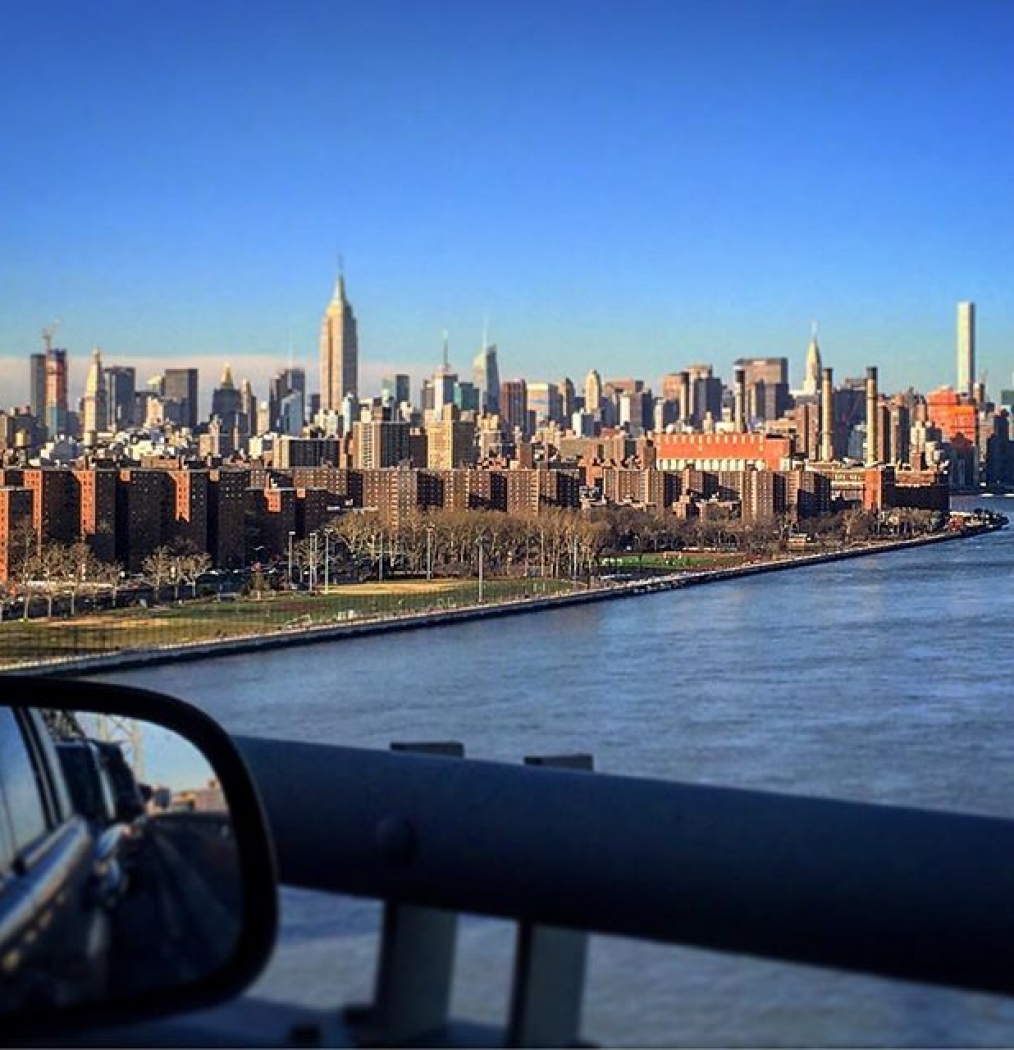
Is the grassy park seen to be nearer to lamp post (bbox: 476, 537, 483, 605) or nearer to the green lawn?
lamp post (bbox: 476, 537, 483, 605)

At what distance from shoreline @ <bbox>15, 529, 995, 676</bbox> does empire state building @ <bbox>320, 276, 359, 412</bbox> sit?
26.2 m

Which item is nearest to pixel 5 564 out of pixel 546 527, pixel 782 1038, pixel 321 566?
pixel 321 566

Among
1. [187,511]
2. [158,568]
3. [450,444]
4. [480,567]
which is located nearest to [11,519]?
[158,568]

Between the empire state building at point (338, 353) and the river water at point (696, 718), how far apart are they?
29890mm

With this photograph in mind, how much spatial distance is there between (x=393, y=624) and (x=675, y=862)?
9137mm

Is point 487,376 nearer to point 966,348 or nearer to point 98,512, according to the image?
point 966,348

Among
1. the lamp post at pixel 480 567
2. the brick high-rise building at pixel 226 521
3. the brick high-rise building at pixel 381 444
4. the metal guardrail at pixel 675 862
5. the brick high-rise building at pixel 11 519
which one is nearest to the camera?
the metal guardrail at pixel 675 862

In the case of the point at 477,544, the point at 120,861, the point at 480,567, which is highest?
the point at 120,861

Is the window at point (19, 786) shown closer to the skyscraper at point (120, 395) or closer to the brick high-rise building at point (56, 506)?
the brick high-rise building at point (56, 506)

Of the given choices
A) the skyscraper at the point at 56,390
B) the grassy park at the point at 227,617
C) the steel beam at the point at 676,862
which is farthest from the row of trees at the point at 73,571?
the skyscraper at the point at 56,390

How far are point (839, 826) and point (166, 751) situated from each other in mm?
168

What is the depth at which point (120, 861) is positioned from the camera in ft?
1.27

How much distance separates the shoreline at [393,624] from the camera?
24.4 feet

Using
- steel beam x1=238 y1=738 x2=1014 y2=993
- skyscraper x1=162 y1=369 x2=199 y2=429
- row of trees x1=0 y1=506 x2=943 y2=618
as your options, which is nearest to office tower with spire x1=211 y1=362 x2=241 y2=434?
skyscraper x1=162 y1=369 x2=199 y2=429
